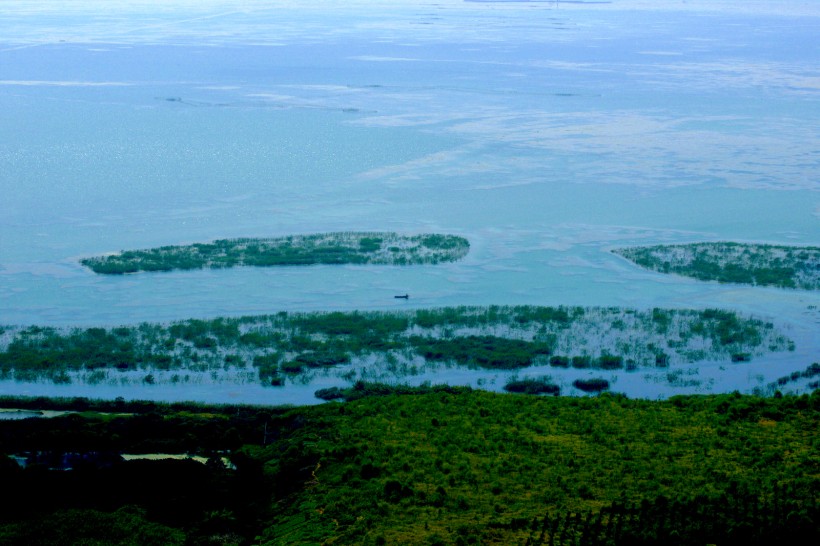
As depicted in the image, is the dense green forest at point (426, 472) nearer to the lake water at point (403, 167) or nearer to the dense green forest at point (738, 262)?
the lake water at point (403, 167)

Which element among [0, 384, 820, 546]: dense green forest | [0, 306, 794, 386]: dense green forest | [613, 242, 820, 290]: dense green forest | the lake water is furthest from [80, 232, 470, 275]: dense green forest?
[0, 384, 820, 546]: dense green forest

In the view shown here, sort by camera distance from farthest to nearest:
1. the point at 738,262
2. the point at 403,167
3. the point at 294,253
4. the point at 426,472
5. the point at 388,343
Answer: the point at 403,167 → the point at 294,253 → the point at 738,262 → the point at 388,343 → the point at 426,472

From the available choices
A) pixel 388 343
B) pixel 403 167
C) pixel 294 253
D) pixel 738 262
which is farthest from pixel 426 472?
pixel 403 167

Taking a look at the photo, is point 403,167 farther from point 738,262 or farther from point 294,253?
point 738,262

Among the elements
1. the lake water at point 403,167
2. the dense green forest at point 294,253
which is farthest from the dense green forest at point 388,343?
the dense green forest at point 294,253

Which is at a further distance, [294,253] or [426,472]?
[294,253]

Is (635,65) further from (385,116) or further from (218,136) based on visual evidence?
(218,136)
